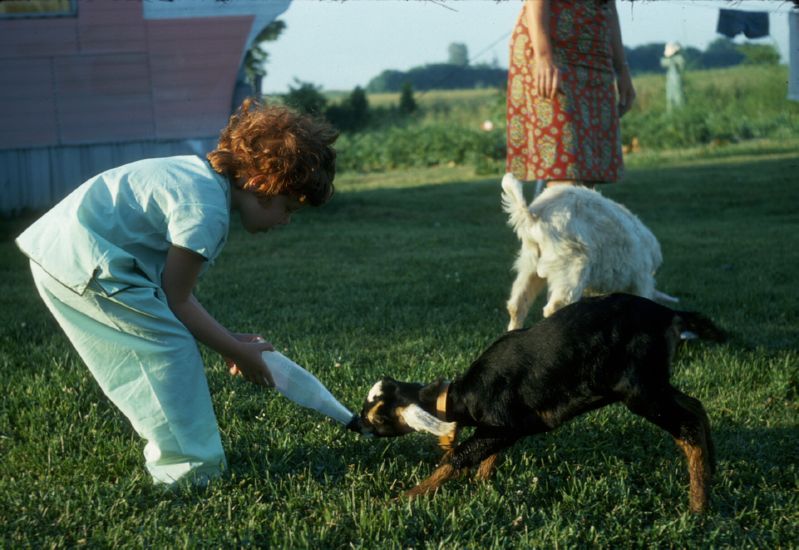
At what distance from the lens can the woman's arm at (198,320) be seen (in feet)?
10.4

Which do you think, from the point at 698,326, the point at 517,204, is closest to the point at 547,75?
the point at 517,204

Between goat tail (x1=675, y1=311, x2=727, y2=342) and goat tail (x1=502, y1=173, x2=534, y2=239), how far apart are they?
1.73m

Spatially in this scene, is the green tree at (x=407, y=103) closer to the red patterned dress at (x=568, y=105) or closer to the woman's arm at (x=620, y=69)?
the woman's arm at (x=620, y=69)

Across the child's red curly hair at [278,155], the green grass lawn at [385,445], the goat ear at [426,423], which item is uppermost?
the child's red curly hair at [278,155]

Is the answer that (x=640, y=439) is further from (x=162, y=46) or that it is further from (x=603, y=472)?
(x=162, y=46)

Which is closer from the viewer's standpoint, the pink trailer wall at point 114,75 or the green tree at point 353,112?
the pink trailer wall at point 114,75

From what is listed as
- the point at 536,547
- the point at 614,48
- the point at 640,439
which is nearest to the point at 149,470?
the point at 536,547

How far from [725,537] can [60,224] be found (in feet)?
8.19

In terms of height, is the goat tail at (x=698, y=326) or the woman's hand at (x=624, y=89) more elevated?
the woman's hand at (x=624, y=89)

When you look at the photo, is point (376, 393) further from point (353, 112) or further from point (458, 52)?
point (353, 112)

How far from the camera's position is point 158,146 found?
528 inches

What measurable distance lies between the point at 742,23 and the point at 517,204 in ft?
22.1

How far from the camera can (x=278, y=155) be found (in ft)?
10.8

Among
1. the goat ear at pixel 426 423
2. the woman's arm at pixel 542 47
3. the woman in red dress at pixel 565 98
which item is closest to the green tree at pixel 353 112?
the woman in red dress at pixel 565 98
